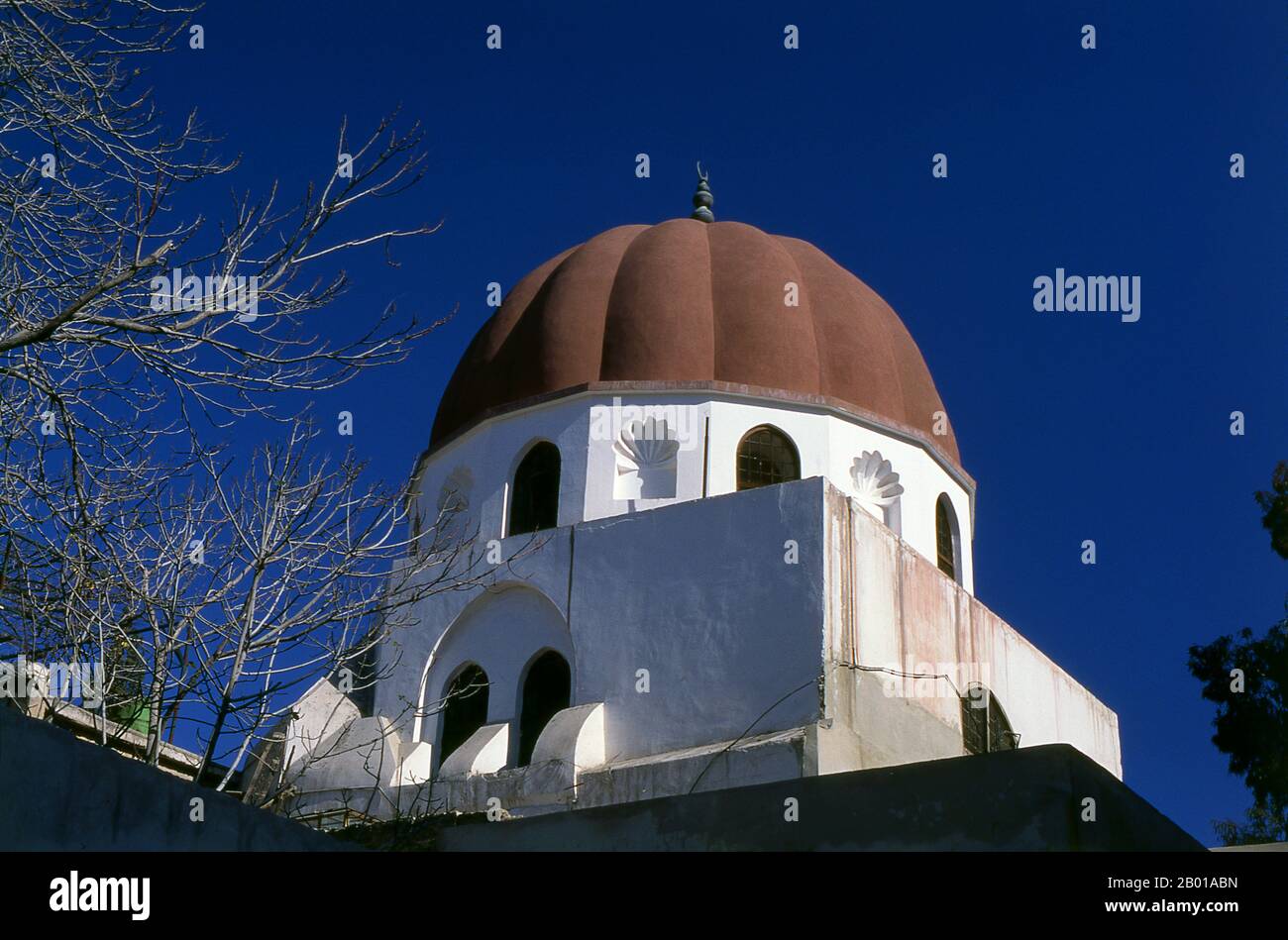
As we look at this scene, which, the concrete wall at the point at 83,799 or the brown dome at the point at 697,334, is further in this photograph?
the brown dome at the point at 697,334

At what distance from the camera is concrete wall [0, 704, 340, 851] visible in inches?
245

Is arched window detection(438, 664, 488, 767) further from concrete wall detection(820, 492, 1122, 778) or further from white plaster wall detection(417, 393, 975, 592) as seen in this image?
concrete wall detection(820, 492, 1122, 778)

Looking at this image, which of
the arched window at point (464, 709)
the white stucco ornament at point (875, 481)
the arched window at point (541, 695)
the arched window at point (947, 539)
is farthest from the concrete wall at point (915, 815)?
the arched window at point (947, 539)

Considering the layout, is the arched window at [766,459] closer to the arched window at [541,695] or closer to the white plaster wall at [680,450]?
the white plaster wall at [680,450]

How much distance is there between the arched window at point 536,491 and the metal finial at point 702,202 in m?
4.05

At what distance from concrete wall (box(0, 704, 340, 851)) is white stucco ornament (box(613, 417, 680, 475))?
7947mm

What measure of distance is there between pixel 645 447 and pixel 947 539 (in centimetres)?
310

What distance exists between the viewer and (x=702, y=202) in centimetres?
1748

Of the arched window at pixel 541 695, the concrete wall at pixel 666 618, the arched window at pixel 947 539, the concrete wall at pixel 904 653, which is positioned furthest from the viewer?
the arched window at pixel 947 539

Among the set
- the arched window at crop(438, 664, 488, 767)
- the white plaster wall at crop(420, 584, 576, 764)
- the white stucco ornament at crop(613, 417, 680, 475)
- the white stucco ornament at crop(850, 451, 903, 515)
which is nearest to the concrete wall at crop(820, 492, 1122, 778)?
the white stucco ornament at crop(850, 451, 903, 515)

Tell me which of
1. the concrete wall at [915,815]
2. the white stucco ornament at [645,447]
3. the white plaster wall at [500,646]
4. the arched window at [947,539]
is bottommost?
the concrete wall at [915,815]

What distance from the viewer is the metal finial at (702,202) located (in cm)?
1728
